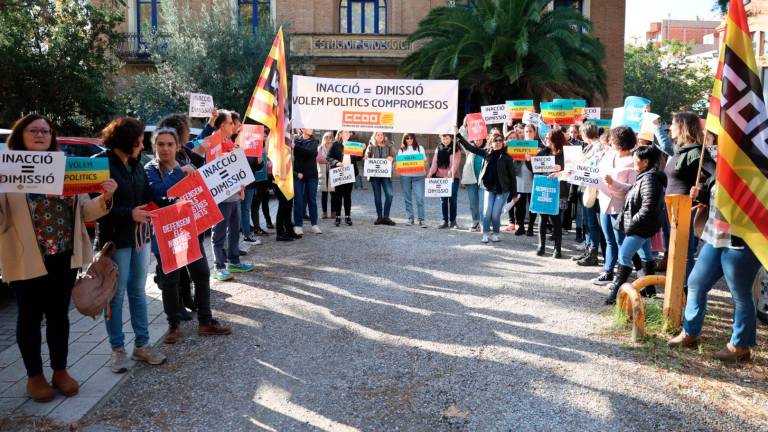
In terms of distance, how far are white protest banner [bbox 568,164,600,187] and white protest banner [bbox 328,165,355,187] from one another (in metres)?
4.98

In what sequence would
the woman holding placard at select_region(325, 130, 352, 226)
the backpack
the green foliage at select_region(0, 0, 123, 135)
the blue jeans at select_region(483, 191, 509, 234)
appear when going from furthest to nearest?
the green foliage at select_region(0, 0, 123, 135)
the woman holding placard at select_region(325, 130, 352, 226)
the blue jeans at select_region(483, 191, 509, 234)
the backpack

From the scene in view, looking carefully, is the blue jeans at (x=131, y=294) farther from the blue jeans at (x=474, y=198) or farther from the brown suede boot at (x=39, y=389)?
the blue jeans at (x=474, y=198)

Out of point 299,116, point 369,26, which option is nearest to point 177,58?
point 369,26

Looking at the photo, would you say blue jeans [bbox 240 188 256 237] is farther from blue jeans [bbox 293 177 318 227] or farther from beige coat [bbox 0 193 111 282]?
beige coat [bbox 0 193 111 282]

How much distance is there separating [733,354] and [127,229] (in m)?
4.77

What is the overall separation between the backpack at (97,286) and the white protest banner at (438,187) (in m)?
7.35

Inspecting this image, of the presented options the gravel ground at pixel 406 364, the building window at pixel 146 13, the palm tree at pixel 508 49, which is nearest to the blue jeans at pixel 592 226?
the gravel ground at pixel 406 364

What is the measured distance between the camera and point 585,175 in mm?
7773

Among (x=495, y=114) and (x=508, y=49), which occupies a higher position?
(x=508, y=49)

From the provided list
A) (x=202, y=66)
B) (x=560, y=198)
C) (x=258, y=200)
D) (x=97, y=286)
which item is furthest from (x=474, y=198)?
(x=202, y=66)

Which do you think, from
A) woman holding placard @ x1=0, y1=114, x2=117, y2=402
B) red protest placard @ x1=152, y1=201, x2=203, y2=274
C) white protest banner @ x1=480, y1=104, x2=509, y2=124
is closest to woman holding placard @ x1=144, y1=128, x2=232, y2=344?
red protest placard @ x1=152, y1=201, x2=203, y2=274

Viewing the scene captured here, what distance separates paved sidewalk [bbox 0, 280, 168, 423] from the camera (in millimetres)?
4398

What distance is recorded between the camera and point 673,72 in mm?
43781

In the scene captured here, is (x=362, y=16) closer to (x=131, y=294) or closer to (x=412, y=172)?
(x=412, y=172)
